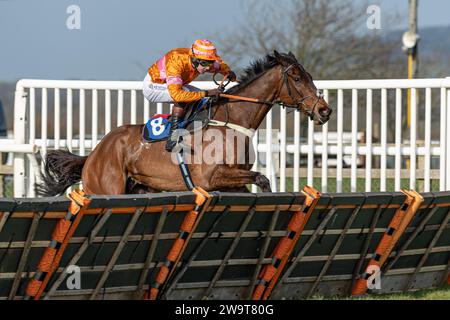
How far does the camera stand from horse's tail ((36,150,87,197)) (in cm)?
822

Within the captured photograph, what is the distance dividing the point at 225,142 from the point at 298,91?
68 cm

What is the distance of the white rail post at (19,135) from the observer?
9.27 m

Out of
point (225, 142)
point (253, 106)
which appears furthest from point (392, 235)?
point (253, 106)

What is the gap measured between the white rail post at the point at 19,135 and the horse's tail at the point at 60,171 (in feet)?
3.23

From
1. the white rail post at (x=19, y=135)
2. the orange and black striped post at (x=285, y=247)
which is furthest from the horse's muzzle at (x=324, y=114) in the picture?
the white rail post at (x=19, y=135)

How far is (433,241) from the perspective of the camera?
6480 mm

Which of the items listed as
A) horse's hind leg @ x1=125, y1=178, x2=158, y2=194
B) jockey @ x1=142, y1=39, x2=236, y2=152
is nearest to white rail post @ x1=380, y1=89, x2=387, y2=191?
jockey @ x1=142, y1=39, x2=236, y2=152

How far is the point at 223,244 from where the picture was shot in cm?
562

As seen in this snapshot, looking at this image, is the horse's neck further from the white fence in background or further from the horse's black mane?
the white fence in background

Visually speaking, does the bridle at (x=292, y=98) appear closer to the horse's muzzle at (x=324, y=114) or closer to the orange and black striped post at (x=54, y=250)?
the horse's muzzle at (x=324, y=114)

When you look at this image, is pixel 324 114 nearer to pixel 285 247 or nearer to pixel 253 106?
pixel 253 106
